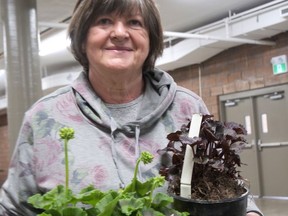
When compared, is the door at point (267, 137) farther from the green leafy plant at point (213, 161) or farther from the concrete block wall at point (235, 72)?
the green leafy plant at point (213, 161)

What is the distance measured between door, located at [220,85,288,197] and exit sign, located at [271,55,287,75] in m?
0.29

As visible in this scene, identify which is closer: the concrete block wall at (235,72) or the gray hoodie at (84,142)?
the gray hoodie at (84,142)

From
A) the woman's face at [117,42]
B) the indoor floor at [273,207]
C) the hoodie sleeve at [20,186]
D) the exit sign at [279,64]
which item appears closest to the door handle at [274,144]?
the indoor floor at [273,207]

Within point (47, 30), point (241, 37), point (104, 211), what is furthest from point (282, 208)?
point (104, 211)

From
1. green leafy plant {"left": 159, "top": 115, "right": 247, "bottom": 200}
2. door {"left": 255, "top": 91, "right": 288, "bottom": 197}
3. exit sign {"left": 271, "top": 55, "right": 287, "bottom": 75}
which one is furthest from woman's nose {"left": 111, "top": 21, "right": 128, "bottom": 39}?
door {"left": 255, "top": 91, "right": 288, "bottom": 197}


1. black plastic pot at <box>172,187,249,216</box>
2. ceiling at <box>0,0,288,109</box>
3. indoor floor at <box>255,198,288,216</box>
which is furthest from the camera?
ceiling at <box>0,0,288,109</box>

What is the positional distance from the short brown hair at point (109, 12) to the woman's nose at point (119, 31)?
33 mm

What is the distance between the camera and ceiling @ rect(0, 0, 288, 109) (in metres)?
6.26

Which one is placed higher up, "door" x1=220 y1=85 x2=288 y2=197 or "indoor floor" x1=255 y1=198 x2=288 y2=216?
"door" x1=220 y1=85 x2=288 y2=197

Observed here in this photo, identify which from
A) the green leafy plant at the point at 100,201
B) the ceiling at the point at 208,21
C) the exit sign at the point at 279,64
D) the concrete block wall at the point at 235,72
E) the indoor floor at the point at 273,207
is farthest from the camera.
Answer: the concrete block wall at the point at 235,72

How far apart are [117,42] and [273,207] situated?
5.97 meters

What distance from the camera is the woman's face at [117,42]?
1143mm

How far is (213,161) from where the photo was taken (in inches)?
36.4

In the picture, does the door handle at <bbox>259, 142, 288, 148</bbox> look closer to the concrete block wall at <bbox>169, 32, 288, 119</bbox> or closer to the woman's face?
the concrete block wall at <bbox>169, 32, 288, 119</bbox>
